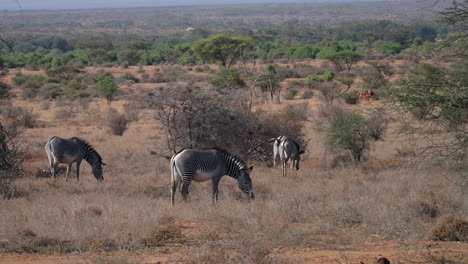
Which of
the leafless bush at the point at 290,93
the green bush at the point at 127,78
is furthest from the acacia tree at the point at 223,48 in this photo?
the leafless bush at the point at 290,93

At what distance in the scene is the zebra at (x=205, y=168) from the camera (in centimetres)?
1241

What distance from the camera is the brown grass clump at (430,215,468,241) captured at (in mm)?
8984

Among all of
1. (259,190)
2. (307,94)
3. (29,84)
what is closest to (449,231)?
(259,190)

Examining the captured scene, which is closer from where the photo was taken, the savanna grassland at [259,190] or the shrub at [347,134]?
the savanna grassland at [259,190]

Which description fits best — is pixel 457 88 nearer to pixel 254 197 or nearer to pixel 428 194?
pixel 428 194

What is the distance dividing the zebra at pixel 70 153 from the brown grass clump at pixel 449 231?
9910mm

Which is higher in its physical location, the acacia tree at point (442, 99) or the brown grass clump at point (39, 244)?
the acacia tree at point (442, 99)

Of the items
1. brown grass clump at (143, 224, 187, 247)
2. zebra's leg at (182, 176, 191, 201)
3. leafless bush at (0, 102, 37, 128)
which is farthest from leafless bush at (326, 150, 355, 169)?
leafless bush at (0, 102, 37, 128)

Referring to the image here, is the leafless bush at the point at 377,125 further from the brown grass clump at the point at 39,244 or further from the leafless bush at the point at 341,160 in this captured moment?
the brown grass clump at the point at 39,244

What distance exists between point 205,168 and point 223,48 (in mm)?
51096

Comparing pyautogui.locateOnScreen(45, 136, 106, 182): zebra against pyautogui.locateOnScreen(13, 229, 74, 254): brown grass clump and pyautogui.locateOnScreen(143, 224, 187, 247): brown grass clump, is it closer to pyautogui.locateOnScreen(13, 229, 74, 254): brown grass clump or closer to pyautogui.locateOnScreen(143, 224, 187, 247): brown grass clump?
pyautogui.locateOnScreen(13, 229, 74, 254): brown grass clump

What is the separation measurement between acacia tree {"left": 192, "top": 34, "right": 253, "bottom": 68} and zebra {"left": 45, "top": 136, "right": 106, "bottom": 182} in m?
46.5

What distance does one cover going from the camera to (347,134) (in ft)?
63.5

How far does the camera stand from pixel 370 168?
18047 mm
